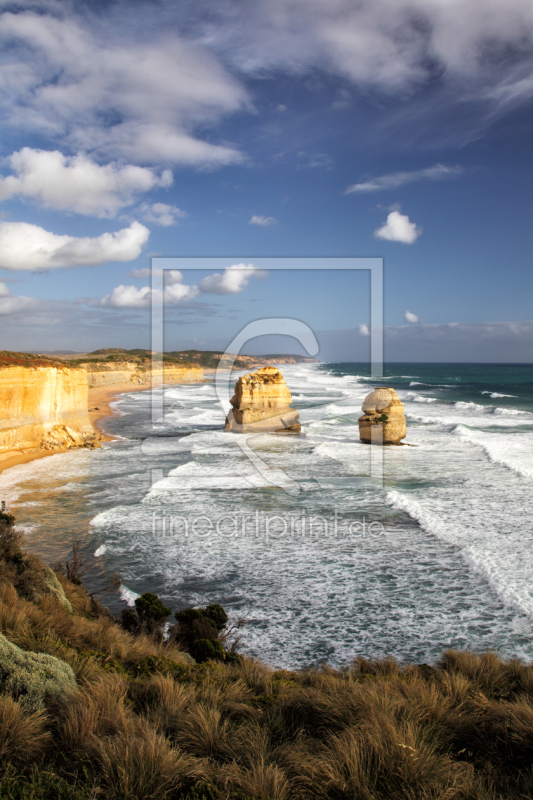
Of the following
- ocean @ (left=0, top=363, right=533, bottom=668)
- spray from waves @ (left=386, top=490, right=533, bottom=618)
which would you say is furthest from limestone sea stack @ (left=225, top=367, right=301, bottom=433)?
spray from waves @ (left=386, top=490, right=533, bottom=618)

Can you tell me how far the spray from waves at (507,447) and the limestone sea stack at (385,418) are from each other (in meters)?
4.37

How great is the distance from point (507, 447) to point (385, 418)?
6667 millimetres

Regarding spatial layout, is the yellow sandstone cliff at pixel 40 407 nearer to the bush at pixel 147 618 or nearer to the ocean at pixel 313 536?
the ocean at pixel 313 536

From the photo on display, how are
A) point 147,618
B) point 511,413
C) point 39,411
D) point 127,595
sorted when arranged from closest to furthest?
1. point 147,618
2. point 127,595
3. point 39,411
4. point 511,413

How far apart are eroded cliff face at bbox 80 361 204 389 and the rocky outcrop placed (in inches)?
2721

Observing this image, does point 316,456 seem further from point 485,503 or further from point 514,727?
point 514,727

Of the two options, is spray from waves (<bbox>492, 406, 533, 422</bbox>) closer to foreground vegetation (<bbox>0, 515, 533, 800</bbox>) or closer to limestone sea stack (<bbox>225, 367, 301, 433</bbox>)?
limestone sea stack (<bbox>225, 367, 301, 433</bbox>)

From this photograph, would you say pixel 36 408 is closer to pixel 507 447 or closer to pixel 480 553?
pixel 480 553

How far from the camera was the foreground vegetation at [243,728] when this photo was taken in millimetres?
3170

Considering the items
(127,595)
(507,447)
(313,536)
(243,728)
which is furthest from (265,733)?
(507,447)

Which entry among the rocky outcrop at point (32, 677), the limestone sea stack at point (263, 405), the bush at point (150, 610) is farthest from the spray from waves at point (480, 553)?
the limestone sea stack at point (263, 405)

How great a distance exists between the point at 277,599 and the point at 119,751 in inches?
241

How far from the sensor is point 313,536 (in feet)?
40.0

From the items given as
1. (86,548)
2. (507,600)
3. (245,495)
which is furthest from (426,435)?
(86,548)
